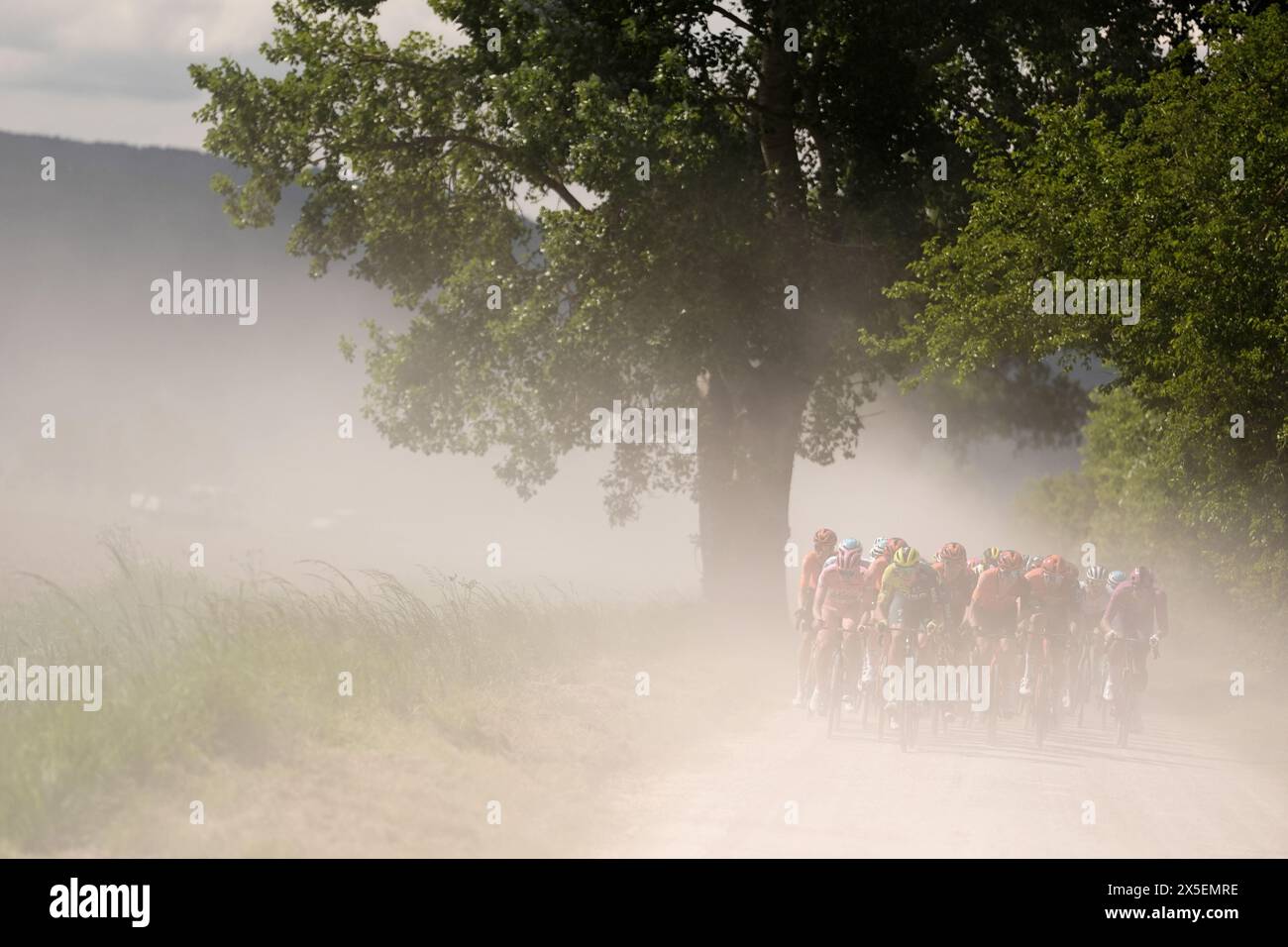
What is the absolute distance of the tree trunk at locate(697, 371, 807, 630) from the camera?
86.5ft

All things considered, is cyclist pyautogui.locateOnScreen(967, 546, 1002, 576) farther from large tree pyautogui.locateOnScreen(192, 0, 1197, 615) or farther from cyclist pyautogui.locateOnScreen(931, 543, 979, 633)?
large tree pyautogui.locateOnScreen(192, 0, 1197, 615)

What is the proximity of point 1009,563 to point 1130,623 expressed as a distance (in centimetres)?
166

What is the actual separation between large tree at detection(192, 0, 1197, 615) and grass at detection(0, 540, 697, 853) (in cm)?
613

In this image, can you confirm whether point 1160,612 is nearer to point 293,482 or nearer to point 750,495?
point 750,495

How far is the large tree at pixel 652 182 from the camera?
22.5 meters

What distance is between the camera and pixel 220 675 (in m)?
11.5

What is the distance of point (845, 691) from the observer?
53.6 feet

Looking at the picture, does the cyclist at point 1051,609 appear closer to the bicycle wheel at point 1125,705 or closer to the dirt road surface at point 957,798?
the bicycle wheel at point 1125,705

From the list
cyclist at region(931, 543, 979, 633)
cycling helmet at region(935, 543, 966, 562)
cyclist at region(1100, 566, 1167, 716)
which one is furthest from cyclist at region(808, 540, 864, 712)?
cyclist at region(1100, 566, 1167, 716)

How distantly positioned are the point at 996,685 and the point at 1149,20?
12516 millimetres

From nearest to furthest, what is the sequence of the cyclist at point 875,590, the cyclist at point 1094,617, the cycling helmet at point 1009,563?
1. the cyclist at point 875,590
2. the cycling helmet at point 1009,563
3. the cyclist at point 1094,617

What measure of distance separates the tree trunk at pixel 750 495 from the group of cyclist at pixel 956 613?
7.54 meters

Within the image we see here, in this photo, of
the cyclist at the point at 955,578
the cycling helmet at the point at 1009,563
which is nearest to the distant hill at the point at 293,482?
the cyclist at the point at 955,578
